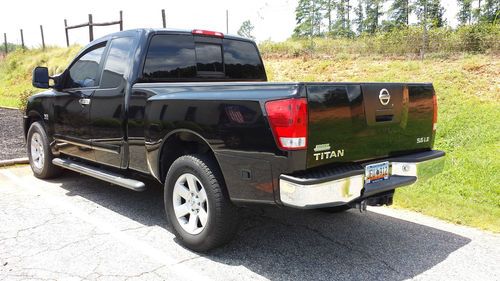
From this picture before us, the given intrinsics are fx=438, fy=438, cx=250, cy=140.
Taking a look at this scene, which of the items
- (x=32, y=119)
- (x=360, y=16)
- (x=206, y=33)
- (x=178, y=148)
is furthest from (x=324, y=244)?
(x=360, y=16)

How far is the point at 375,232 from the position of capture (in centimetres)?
425

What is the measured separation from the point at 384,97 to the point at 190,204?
5.97ft

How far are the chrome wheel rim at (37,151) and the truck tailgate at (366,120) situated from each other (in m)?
4.47

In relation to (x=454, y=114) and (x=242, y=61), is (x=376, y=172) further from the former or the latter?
(x=454, y=114)

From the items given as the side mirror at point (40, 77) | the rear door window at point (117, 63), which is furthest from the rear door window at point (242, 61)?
the side mirror at point (40, 77)

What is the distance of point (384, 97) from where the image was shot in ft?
11.4

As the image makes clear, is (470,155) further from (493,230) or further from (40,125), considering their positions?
(40,125)

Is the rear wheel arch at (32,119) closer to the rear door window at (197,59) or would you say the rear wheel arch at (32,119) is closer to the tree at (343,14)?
the rear door window at (197,59)

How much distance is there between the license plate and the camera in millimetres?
3353

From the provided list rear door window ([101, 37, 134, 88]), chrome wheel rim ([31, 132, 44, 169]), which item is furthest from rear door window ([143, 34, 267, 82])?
chrome wheel rim ([31, 132, 44, 169])

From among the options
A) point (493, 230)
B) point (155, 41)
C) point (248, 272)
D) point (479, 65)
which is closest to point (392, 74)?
point (479, 65)

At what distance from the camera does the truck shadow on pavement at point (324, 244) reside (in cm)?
340

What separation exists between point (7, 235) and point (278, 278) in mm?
2596

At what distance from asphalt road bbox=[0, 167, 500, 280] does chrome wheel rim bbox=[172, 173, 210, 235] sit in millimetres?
232
